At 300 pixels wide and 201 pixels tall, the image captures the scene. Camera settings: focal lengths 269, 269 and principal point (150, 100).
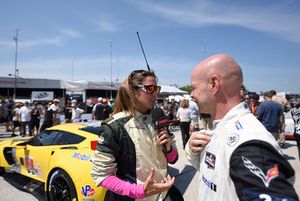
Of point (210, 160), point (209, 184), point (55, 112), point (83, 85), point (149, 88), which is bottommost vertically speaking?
point (55, 112)

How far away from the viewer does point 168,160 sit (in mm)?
2303

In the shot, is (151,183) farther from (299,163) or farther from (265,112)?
(299,163)

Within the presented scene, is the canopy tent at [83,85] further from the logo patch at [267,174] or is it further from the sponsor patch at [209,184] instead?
the logo patch at [267,174]

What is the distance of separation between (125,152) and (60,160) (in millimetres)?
2485

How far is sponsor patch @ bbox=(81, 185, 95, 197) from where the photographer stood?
3.43m

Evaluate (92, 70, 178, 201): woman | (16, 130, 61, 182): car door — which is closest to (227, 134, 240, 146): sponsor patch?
(92, 70, 178, 201): woman

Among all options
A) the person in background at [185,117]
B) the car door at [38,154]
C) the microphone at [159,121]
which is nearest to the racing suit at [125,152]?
the microphone at [159,121]

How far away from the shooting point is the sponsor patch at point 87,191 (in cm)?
343

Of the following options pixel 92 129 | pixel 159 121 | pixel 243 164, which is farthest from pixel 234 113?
pixel 92 129

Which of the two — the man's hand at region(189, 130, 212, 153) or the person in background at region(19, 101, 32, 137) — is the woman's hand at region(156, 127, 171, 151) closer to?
the man's hand at region(189, 130, 212, 153)

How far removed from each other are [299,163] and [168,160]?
19.7 ft

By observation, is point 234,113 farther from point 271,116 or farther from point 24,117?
point 24,117

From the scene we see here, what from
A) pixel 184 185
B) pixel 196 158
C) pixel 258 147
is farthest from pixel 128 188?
pixel 184 185

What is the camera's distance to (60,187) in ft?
12.6
